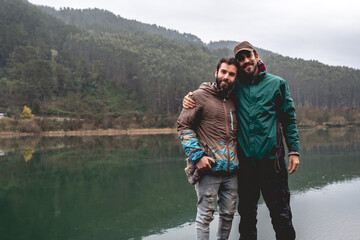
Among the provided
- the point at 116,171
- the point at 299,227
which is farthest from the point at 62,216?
the point at 116,171

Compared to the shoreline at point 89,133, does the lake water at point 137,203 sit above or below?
above

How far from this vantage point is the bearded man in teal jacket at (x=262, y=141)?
2.68 m

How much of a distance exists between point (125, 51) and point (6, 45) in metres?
32.9

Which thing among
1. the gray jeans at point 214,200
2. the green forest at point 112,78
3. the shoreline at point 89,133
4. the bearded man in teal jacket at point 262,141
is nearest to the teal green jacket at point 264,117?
the bearded man in teal jacket at point 262,141

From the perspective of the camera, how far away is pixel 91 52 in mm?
94750

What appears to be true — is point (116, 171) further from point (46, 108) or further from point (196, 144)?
point (46, 108)

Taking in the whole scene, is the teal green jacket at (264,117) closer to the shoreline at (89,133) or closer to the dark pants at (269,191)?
the dark pants at (269,191)

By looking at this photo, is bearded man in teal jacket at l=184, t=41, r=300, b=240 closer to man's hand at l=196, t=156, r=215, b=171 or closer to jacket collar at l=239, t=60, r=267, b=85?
jacket collar at l=239, t=60, r=267, b=85

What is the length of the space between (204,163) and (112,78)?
83501mm

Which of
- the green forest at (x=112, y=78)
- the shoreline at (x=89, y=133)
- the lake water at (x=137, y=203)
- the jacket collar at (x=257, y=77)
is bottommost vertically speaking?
the shoreline at (x=89, y=133)

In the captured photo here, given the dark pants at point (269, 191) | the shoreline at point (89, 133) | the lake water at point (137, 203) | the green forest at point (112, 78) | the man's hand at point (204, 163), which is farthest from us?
the green forest at point (112, 78)

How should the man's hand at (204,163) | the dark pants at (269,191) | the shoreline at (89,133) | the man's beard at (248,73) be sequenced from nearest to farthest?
the man's hand at (204,163) → the dark pants at (269,191) → the man's beard at (248,73) → the shoreline at (89,133)

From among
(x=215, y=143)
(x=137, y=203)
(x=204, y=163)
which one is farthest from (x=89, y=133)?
(x=204, y=163)

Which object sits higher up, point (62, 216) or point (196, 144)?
point (196, 144)
